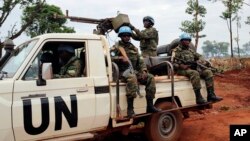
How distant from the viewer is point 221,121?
343 inches

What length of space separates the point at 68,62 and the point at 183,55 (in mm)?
2892

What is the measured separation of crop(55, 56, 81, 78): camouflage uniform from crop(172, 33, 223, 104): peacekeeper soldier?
249 cm

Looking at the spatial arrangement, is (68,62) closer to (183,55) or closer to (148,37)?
(183,55)

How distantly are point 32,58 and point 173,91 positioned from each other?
284 centimetres

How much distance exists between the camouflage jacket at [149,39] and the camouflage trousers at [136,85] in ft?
7.08

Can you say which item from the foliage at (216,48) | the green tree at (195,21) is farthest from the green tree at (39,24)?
the foliage at (216,48)

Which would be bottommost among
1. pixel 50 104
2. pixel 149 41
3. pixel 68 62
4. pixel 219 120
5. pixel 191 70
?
pixel 219 120

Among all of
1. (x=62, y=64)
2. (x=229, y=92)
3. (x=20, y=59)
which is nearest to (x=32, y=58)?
(x=20, y=59)

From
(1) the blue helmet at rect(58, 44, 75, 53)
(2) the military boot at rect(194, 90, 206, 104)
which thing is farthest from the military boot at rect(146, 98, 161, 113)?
(1) the blue helmet at rect(58, 44, 75, 53)

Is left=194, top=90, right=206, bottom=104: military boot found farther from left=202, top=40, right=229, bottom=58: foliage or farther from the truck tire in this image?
left=202, top=40, right=229, bottom=58: foliage

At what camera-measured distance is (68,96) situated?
548 centimetres

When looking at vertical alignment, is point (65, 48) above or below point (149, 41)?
below

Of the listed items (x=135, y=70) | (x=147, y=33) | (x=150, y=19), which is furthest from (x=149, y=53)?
(x=135, y=70)

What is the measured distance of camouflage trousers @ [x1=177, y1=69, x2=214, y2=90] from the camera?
7164mm
